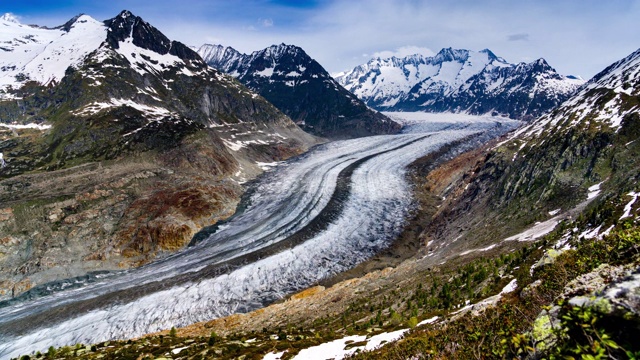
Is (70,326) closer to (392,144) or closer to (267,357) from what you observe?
(267,357)

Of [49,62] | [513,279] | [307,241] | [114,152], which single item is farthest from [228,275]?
[49,62]

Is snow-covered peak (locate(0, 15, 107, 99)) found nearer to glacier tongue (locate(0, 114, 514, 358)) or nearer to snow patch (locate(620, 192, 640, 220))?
glacier tongue (locate(0, 114, 514, 358))

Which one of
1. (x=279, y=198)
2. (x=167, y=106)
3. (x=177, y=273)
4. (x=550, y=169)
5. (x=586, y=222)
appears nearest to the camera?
(x=586, y=222)

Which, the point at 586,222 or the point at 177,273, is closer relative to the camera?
the point at 586,222

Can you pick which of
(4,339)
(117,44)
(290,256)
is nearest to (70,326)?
(4,339)

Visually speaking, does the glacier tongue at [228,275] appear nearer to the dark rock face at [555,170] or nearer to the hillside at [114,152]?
the hillside at [114,152]

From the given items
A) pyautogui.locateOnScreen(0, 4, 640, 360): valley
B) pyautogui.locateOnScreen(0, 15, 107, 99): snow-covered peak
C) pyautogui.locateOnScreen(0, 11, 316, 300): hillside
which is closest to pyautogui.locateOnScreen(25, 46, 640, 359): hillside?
pyautogui.locateOnScreen(0, 4, 640, 360): valley

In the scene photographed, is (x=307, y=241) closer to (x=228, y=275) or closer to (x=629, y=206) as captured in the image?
(x=228, y=275)

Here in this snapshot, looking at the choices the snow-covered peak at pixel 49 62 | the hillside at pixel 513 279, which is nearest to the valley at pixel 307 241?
the hillside at pixel 513 279
